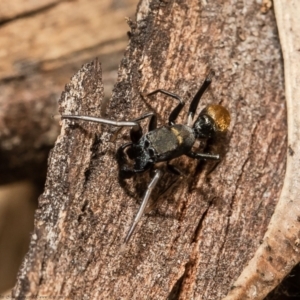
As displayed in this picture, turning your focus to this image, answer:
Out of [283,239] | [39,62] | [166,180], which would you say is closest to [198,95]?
[166,180]

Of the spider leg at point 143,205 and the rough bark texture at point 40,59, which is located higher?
the rough bark texture at point 40,59

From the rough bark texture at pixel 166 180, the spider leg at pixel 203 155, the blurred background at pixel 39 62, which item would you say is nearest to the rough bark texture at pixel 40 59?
the blurred background at pixel 39 62

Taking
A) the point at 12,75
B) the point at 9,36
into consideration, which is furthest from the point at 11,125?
the point at 9,36

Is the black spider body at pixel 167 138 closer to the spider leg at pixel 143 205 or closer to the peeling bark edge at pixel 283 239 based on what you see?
the spider leg at pixel 143 205

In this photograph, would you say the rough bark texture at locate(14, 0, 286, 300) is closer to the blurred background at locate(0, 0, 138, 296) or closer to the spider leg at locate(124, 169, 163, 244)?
the spider leg at locate(124, 169, 163, 244)

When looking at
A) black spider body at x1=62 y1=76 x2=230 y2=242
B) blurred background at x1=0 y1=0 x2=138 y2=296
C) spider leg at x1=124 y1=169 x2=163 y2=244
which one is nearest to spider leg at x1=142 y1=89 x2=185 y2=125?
black spider body at x1=62 y1=76 x2=230 y2=242

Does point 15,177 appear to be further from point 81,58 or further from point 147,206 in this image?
point 147,206

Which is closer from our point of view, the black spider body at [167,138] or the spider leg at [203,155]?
the black spider body at [167,138]

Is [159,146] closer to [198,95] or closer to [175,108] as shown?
[175,108]
